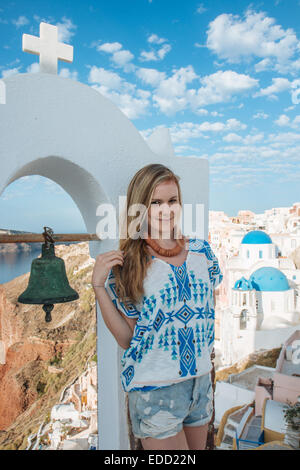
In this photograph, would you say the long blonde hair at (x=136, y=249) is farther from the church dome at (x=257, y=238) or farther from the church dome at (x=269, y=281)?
the church dome at (x=257, y=238)

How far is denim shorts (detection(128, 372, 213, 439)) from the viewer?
113cm

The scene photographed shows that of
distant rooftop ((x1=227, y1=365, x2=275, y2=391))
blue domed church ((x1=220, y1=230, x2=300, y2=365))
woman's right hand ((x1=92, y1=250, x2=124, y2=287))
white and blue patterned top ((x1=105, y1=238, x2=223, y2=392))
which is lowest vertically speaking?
distant rooftop ((x1=227, y1=365, x2=275, y2=391))

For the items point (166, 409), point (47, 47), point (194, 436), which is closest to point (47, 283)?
point (166, 409)

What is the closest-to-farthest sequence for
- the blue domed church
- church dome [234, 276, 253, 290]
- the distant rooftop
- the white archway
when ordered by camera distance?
the white archway
the distant rooftop
the blue domed church
church dome [234, 276, 253, 290]

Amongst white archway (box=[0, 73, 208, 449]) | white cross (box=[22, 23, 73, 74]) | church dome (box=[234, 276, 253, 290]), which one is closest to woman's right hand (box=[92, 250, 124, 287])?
white archway (box=[0, 73, 208, 449])

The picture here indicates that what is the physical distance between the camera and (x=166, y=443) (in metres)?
1.12

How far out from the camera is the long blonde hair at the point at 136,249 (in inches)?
47.3

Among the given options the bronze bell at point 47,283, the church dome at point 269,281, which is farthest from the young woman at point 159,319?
the church dome at point 269,281

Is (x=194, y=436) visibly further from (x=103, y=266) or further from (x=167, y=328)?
(x=103, y=266)

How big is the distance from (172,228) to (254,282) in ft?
50.6

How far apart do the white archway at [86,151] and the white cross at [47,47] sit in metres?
0.09

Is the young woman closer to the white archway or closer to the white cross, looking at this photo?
the white archway

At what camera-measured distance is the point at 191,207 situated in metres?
1.99

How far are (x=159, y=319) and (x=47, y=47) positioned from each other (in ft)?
4.33
